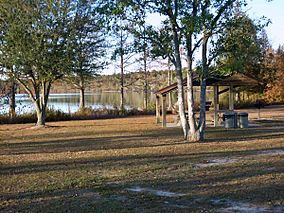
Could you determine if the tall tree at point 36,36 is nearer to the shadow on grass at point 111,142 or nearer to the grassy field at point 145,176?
the shadow on grass at point 111,142

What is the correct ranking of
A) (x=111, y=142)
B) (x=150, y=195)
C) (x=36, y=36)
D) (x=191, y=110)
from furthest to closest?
(x=36, y=36)
(x=111, y=142)
(x=191, y=110)
(x=150, y=195)

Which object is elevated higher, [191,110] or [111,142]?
[191,110]

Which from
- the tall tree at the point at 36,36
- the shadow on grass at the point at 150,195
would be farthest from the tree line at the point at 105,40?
the shadow on grass at the point at 150,195

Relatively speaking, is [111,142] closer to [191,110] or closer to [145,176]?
[191,110]

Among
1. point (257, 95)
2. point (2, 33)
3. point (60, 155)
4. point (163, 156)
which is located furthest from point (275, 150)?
point (257, 95)

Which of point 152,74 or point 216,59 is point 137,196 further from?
point 152,74

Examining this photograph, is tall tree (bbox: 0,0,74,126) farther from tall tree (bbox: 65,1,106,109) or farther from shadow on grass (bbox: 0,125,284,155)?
shadow on grass (bbox: 0,125,284,155)

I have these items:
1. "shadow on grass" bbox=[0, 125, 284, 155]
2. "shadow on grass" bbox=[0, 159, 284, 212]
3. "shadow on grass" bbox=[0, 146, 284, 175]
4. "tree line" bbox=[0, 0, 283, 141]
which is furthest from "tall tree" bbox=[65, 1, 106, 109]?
"shadow on grass" bbox=[0, 159, 284, 212]

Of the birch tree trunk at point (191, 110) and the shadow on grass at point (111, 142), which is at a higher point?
the birch tree trunk at point (191, 110)

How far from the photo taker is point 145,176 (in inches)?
320

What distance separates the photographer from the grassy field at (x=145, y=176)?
5.98m

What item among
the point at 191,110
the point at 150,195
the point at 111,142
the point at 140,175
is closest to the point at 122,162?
the point at 140,175

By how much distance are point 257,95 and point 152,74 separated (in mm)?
10077

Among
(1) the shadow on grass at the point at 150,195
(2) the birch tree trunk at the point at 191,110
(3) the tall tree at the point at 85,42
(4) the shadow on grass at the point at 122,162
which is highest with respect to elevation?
(3) the tall tree at the point at 85,42
